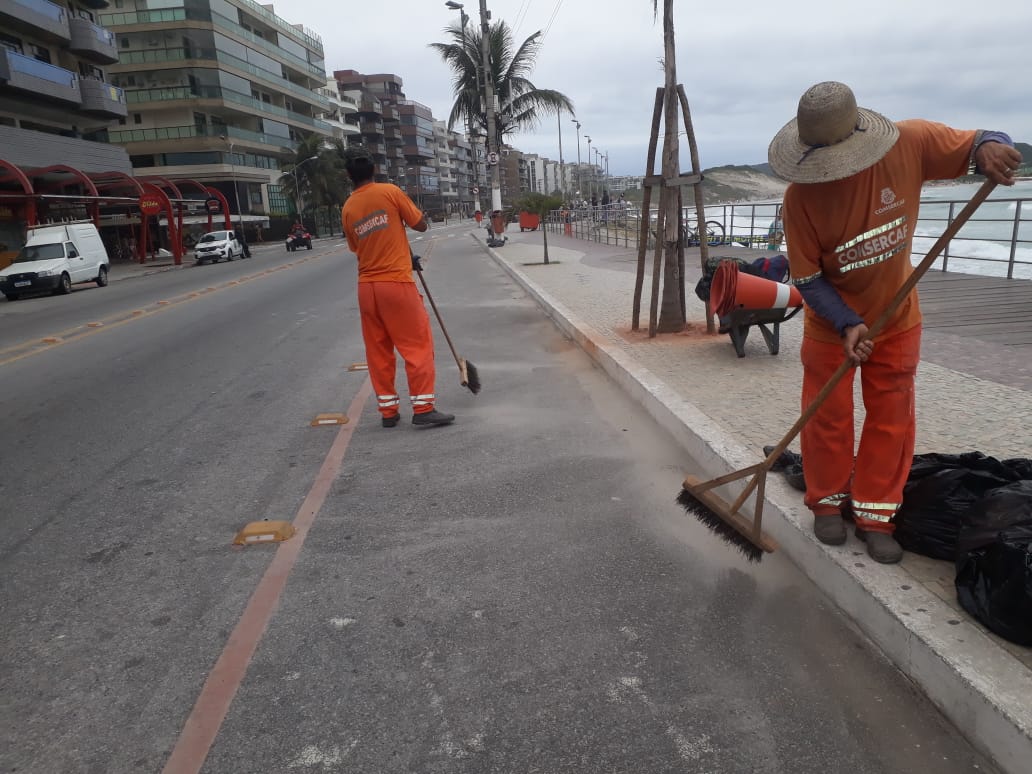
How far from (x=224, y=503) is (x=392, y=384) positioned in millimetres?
Answer: 1755

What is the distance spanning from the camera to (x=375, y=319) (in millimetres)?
5793

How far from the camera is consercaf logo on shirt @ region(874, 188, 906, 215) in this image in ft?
9.48

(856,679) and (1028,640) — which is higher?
(1028,640)

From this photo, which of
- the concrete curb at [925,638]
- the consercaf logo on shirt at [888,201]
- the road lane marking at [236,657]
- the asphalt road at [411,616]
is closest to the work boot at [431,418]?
the asphalt road at [411,616]

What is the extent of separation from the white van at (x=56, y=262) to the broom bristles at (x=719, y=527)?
2199 centimetres

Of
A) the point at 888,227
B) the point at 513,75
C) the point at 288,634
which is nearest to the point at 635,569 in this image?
the point at 288,634

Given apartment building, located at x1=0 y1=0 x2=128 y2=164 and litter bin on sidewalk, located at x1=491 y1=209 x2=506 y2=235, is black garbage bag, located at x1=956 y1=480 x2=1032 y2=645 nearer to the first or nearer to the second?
litter bin on sidewalk, located at x1=491 y1=209 x2=506 y2=235

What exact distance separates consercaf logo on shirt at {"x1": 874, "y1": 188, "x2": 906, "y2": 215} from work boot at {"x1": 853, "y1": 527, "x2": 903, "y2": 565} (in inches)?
49.7

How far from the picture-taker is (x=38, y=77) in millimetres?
33344

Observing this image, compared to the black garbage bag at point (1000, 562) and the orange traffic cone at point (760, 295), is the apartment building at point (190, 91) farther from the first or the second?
the black garbage bag at point (1000, 562)

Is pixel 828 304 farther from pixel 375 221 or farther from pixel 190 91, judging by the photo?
pixel 190 91

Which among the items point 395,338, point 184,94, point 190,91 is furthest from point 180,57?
point 395,338

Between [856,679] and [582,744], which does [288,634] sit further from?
[856,679]

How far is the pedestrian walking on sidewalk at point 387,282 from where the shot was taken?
5.70 meters
